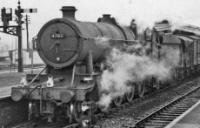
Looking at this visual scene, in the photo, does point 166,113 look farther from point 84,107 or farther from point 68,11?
point 68,11

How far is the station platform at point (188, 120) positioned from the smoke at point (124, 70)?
83.8 inches

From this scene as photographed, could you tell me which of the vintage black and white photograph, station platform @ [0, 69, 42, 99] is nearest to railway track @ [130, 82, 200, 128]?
the vintage black and white photograph

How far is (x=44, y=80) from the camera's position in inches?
355

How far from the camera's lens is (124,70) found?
1023 centimetres

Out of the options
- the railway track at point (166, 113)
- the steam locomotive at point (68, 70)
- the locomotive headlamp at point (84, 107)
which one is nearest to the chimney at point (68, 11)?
the steam locomotive at point (68, 70)

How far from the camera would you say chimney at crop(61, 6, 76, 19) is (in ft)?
29.0

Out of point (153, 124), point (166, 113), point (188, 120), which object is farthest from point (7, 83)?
point (188, 120)

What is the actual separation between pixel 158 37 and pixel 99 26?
4.20 m

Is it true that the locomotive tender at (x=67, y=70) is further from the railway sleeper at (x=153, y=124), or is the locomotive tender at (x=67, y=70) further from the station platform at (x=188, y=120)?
the station platform at (x=188, y=120)

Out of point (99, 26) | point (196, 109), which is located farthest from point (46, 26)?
point (196, 109)

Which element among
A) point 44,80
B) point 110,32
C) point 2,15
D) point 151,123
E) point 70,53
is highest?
point 2,15

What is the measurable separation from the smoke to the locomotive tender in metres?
0.40

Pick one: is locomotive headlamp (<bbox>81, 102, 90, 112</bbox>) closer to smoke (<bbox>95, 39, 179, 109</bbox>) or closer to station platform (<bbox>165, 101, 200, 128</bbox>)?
smoke (<bbox>95, 39, 179, 109</bbox>)

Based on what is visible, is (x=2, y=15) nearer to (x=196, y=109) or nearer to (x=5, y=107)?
(x=5, y=107)
